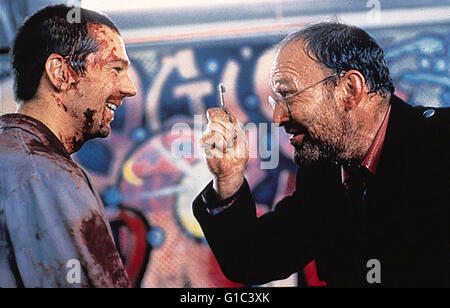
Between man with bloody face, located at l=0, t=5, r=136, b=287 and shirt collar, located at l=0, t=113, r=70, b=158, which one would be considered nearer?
man with bloody face, located at l=0, t=5, r=136, b=287

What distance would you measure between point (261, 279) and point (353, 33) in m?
1.09

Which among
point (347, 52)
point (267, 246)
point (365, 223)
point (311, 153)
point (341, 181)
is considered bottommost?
point (267, 246)

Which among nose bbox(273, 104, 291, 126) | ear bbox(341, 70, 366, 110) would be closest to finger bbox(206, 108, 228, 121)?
nose bbox(273, 104, 291, 126)

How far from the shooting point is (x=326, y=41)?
175cm

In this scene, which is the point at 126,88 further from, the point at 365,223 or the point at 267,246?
the point at 365,223

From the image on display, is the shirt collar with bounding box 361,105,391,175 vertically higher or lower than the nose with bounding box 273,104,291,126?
lower

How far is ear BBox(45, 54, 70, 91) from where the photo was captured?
154 cm

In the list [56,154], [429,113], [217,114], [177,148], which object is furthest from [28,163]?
[429,113]

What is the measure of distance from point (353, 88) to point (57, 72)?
3.59 ft

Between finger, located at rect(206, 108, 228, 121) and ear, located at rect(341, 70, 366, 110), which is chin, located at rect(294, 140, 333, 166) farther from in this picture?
finger, located at rect(206, 108, 228, 121)

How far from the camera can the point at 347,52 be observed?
1.73 m

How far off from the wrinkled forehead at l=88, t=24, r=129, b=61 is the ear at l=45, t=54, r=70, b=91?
0.13m
